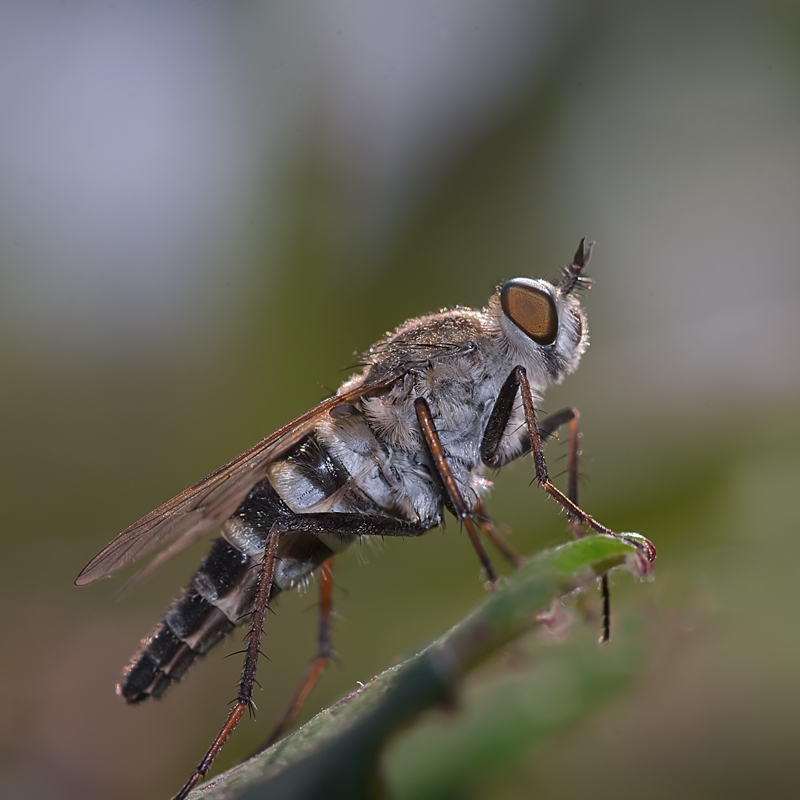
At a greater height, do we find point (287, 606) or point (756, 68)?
point (756, 68)

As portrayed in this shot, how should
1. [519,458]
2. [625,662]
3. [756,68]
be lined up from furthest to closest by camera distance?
[756,68] → [519,458] → [625,662]

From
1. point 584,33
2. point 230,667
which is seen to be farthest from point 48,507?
point 584,33

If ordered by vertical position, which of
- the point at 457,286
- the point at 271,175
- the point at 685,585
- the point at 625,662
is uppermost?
the point at 271,175

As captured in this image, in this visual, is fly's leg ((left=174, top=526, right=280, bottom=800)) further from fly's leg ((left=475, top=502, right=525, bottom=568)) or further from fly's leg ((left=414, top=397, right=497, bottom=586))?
Answer: fly's leg ((left=475, top=502, right=525, bottom=568))

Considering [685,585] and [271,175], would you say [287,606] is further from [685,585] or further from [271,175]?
[271,175]

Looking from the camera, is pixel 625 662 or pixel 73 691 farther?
pixel 73 691

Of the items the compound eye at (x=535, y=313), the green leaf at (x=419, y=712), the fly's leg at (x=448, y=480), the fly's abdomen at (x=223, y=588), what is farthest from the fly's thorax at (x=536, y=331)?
the green leaf at (x=419, y=712)
